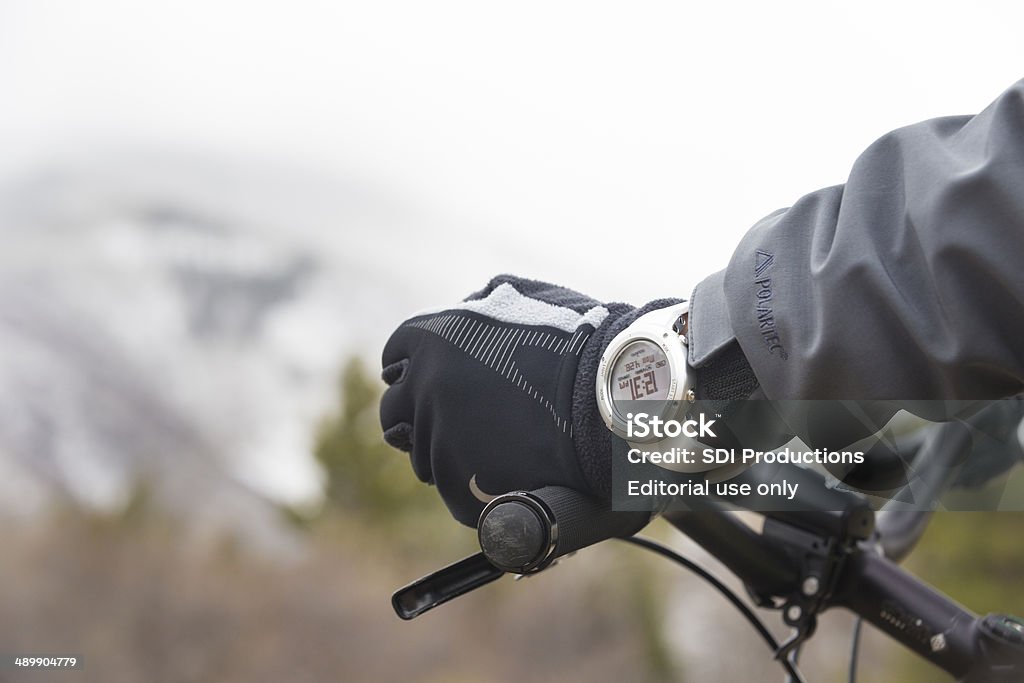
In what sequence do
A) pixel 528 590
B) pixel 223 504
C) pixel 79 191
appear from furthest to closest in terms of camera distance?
pixel 79 191 < pixel 223 504 < pixel 528 590

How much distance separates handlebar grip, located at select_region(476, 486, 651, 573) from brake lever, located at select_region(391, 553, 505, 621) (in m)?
0.02

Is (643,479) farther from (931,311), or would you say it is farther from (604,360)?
(931,311)

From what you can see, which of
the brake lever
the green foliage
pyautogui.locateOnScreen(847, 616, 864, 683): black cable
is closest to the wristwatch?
the brake lever

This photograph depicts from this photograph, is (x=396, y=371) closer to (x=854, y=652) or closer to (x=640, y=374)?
(x=640, y=374)

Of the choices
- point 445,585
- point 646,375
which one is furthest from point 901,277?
point 445,585

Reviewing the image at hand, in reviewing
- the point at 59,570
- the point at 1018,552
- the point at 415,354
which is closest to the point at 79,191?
the point at 59,570

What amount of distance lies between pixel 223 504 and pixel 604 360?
31.6ft

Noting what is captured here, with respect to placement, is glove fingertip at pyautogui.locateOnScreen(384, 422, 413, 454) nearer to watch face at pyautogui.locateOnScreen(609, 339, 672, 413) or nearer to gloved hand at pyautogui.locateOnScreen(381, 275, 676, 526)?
gloved hand at pyautogui.locateOnScreen(381, 275, 676, 526)

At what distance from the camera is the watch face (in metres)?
0.55

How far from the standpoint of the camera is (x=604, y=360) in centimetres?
56

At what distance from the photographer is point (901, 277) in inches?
17.8

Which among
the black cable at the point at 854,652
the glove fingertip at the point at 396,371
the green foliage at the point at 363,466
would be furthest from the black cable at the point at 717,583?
the green foliage at the point at 363,466

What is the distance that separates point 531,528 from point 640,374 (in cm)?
11

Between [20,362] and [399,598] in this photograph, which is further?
[20,362]
